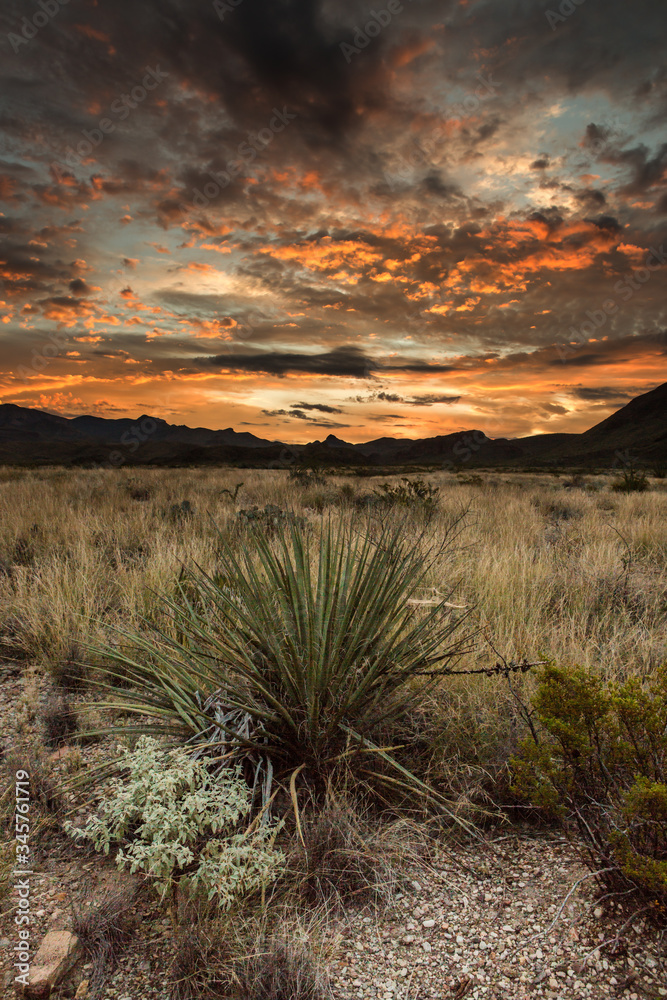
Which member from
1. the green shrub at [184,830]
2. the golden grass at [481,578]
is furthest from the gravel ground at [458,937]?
the golden grass at [481,578]

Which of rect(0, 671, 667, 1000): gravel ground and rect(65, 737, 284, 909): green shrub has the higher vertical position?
rect(65, 737, 284, 909): green shrub

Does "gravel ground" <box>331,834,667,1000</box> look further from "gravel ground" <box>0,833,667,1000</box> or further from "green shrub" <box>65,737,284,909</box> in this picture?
"green shrub" <box>65,737,284,909</box>

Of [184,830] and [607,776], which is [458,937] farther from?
[184,830]

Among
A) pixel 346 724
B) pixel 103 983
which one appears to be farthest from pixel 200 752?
pixel 103 983

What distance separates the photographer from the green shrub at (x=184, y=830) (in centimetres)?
165

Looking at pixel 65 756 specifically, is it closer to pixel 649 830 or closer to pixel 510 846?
pixel 510 846

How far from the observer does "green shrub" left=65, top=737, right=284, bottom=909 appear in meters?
1.65

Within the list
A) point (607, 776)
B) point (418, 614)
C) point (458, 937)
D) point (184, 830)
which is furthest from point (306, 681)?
point (418, 614)

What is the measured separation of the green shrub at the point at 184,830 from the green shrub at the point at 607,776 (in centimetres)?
102

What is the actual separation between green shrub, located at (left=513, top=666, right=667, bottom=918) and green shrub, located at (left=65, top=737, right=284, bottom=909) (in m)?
1.02

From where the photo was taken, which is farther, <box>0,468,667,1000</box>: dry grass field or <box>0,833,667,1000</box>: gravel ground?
<box>0,468,667,1000</box>: dry grass field

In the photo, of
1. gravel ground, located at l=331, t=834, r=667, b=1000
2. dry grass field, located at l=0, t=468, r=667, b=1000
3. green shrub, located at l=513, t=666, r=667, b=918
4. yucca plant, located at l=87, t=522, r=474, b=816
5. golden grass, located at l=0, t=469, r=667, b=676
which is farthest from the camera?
golden grass, located at l=0, t=469, r=667, b=676

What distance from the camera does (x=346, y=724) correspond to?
232cm

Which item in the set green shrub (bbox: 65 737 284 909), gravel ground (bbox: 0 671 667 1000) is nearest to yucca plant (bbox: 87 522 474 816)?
green shrub (bbox: 65 737 284 909)
